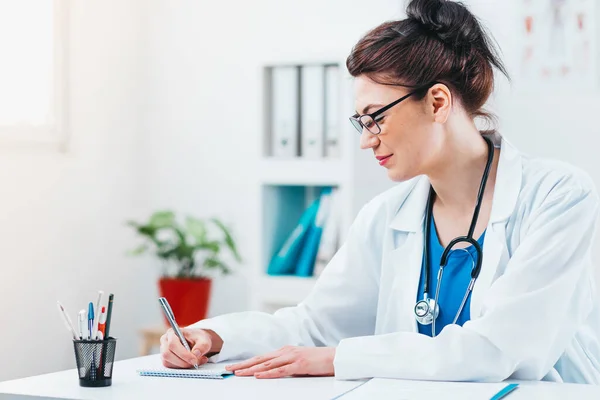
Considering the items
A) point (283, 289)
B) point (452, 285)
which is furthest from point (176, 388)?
point (283, 289)

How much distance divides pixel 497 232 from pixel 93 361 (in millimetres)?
825

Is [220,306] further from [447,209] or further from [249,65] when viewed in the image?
[447,209]

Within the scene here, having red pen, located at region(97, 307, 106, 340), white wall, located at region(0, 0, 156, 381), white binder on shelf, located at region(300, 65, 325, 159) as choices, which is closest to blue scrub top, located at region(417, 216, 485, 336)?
red pen, located at region(97, 307, 106, 340)

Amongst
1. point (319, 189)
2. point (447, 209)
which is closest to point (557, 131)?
point (319, 189)

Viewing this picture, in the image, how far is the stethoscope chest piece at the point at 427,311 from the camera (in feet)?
6.01

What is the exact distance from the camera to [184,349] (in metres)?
1.69

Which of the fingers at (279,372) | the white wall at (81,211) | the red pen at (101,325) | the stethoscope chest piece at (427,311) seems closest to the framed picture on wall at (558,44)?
the stethoscope chest piece at (427,311)

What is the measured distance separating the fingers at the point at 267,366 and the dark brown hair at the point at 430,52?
61 cm

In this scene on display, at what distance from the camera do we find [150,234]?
12.1 feet

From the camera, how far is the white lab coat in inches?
61.7

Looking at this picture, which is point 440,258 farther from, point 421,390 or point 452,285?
point 421,390

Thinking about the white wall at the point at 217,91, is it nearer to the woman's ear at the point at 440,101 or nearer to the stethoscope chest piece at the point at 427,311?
the woman's ear at the point at 440,101

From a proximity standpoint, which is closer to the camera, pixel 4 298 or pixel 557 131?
pixel 557 131

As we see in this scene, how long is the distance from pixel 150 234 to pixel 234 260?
48cm
